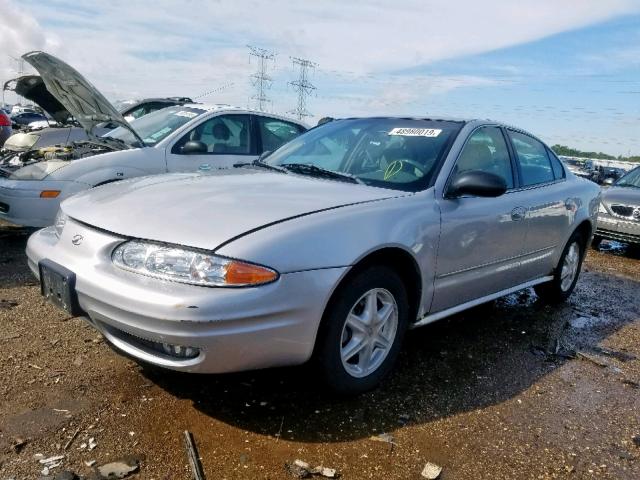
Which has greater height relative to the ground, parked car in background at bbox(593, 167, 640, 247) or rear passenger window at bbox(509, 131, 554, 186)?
rear passenger window at bbox(509, 131, 554, 186)

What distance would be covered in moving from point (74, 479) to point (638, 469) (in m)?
2.49

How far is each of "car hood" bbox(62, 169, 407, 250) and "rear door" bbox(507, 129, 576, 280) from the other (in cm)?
151

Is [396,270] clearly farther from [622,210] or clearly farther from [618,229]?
[622,210]

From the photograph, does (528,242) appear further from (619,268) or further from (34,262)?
(619,268)

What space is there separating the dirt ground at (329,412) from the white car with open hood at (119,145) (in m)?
1.57

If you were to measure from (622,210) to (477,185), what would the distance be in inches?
240

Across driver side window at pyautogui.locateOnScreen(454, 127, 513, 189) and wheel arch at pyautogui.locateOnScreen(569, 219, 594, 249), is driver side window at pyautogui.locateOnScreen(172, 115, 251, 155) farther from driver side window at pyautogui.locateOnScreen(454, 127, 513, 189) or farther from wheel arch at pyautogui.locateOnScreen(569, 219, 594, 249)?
wheel arch at pyautogui.locateOnScreen(569, 219, 594, 249)

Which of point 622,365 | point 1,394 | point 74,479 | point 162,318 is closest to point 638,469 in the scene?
point 622,365

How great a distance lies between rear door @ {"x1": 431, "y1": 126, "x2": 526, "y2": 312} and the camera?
3375 mm

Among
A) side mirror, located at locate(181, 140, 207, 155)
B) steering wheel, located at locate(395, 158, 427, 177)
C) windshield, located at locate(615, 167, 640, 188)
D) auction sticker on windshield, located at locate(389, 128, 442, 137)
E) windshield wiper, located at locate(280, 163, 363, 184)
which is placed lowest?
windshield, located at locate(615, 167, 640, 188)

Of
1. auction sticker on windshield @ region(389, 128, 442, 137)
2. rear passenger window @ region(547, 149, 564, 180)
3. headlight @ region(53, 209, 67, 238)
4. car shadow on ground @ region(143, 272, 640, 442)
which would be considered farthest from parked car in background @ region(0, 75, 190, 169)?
rear passenger window @ region(547, 149, 564, 180)

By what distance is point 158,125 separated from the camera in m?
6.48

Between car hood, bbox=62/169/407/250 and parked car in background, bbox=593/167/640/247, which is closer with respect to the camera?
car hood, bbox=62/169/407/250

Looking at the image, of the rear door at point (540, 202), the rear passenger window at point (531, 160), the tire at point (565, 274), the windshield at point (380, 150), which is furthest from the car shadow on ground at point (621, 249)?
the windshield at point (380, 150)
